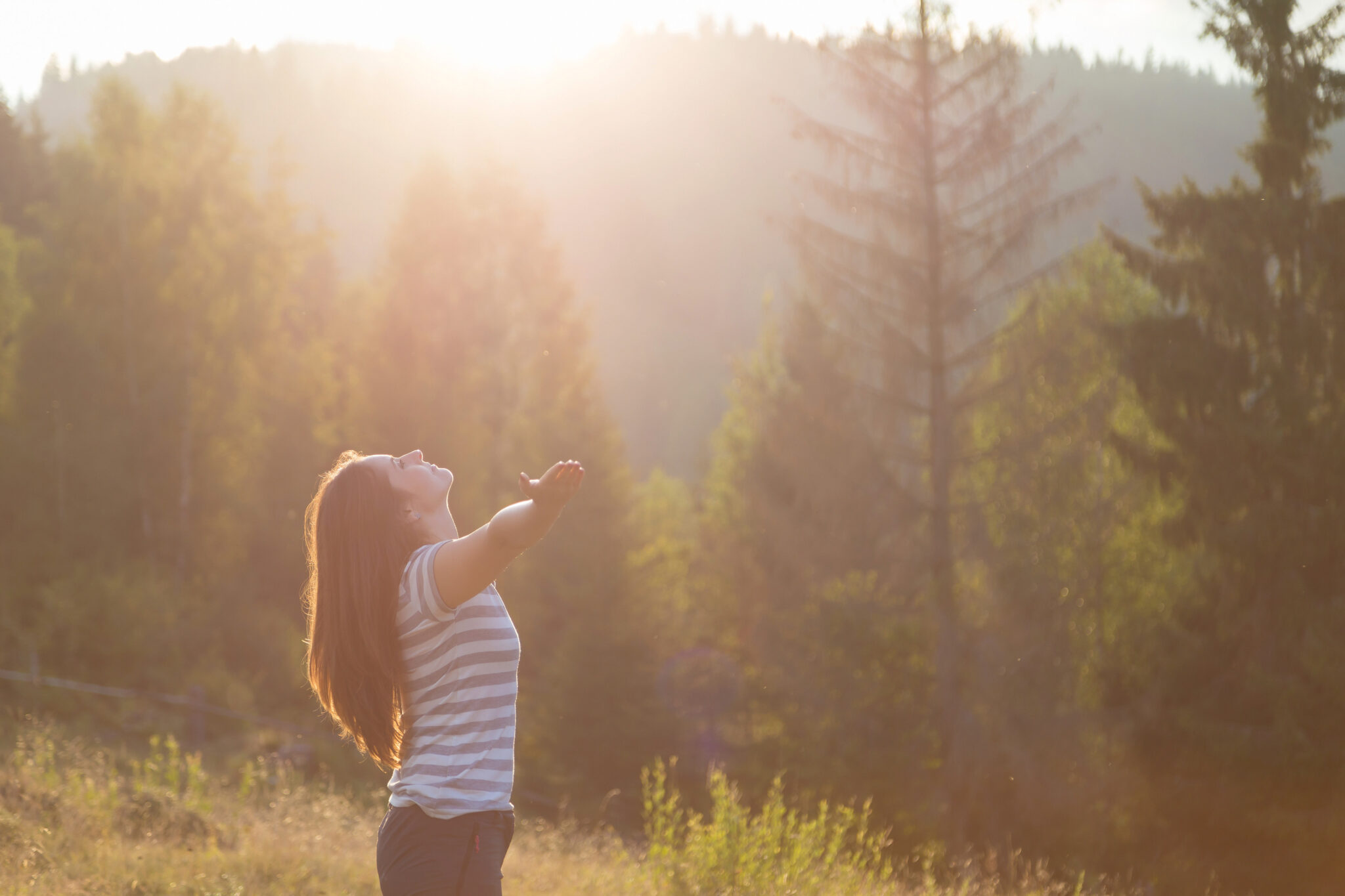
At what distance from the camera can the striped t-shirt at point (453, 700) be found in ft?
8.18

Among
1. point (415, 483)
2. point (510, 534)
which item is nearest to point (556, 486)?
point (510, 534)

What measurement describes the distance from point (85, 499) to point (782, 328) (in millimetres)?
14103

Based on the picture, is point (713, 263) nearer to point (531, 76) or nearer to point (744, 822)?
point (531, 76)

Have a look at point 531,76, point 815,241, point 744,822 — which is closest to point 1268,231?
point 815,241

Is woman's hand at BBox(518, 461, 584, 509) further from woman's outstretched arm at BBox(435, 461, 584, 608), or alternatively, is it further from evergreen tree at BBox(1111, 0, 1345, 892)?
evergreen tree at BBox(1111, 0, 1345, 892)

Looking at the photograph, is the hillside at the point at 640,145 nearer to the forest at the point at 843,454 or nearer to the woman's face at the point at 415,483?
the forest at the point at 843,454

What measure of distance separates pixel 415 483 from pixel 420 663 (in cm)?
47

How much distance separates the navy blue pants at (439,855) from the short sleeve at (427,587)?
487 millimetres

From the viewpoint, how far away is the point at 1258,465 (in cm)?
1344

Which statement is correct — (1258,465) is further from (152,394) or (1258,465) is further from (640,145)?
(640,145)

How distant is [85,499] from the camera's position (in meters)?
20.0

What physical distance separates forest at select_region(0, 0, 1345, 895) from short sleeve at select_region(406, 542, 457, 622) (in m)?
12.7

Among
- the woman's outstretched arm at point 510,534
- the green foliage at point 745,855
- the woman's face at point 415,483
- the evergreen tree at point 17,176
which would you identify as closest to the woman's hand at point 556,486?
the woman's outstretched arm at point 510,534

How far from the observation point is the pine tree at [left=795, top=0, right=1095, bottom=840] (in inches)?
599
